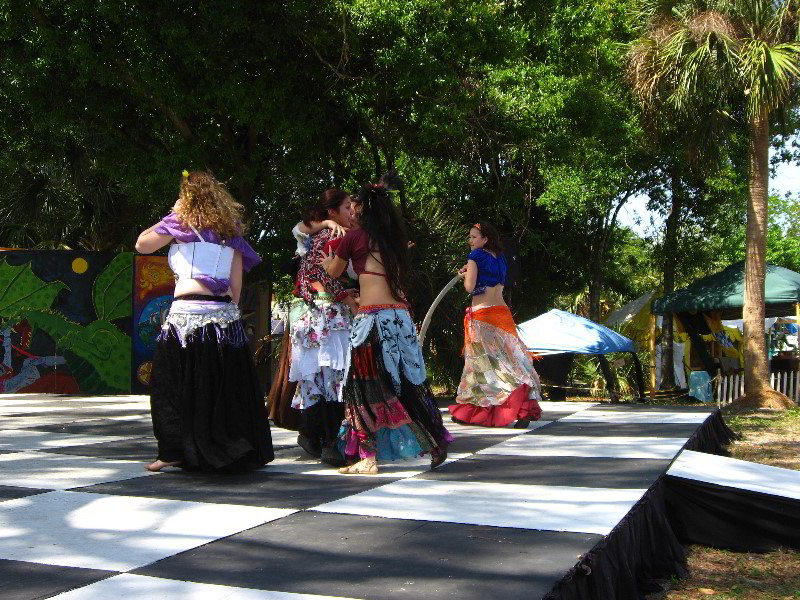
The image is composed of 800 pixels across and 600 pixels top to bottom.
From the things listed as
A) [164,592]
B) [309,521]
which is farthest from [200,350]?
[164,592]

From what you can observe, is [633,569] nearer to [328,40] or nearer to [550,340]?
[328,40]

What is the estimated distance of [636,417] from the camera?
8.61 m

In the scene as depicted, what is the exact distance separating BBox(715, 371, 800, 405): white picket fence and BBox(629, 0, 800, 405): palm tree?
0.90m

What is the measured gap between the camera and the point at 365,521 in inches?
149

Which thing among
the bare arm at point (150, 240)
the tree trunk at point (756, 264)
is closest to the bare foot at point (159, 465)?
the bare arm at point (150, 240)

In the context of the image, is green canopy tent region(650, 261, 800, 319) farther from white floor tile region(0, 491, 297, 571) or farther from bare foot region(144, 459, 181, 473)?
white floor tile region(0, 491, 297, 571)

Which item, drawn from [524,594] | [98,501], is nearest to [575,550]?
[524,594]

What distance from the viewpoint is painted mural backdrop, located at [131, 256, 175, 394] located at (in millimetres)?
11797

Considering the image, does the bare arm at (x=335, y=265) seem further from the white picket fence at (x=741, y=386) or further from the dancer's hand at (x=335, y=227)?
the white picket fence at (x=741, y=386)

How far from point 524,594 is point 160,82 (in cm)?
879

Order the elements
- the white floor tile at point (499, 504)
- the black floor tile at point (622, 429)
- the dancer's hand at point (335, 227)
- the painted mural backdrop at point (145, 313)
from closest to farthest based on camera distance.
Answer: the white floor tile at point (499, 504), the dancer's hand at point (335, 227), the black floor tile at point (622, 429), the painted mural backdrop at point (145, 313)

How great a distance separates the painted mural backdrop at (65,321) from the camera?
1160 cm

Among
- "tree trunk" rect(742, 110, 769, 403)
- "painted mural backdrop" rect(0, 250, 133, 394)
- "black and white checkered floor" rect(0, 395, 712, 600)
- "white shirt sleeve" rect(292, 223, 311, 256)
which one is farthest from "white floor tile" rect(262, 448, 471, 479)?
"tree trunk" rect(742, 110, 769, 403)

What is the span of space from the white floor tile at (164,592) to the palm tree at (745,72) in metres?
11.9
